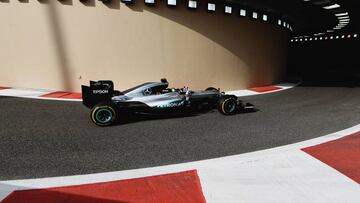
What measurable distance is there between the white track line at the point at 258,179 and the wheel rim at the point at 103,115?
295 centimetres

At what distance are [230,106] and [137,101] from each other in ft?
10.5

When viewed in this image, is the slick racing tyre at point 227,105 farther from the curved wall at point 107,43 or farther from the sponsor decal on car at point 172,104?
the curved wall at point 107,43

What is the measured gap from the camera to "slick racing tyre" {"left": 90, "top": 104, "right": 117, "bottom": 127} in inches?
277

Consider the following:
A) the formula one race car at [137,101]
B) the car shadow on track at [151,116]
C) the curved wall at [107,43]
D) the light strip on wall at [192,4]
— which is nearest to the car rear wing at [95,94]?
the formula one race car at [137,101]

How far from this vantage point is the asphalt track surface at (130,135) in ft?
15.6

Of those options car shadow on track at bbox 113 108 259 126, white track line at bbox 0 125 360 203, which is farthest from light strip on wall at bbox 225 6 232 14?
white track line at bbox 0 125 360 203

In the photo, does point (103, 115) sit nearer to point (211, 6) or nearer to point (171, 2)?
point (171, 2)

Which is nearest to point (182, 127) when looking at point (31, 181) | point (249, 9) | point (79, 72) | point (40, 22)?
point (31, 181)

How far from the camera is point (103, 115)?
23.5ft

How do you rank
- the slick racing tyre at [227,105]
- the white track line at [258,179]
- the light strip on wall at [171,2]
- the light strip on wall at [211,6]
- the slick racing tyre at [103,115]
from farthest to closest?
the light strip on wall at [211,6]
the light strip on wall at [171,2]
the slick racing tyre at [227,105]
the slick racing tyre at [103,115]
the white track line at [258,179]

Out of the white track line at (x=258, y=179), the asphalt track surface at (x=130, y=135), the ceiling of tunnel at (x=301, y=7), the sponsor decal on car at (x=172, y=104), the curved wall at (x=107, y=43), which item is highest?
the ceiling of tunnel at (x=301, y=7)

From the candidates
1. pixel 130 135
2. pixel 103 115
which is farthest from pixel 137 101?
pixel 130 135

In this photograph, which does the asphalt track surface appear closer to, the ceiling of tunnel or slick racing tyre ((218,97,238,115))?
slick racing tyre ((218,97,238,115))

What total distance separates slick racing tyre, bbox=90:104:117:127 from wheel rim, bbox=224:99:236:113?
12.2ft
